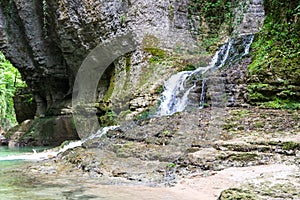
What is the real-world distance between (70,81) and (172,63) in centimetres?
694

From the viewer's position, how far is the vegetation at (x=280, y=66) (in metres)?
8.35

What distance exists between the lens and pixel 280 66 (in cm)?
869

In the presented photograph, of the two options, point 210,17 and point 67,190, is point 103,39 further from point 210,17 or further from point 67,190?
point 67,190

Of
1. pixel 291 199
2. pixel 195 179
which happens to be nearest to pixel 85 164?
pixel 195 179

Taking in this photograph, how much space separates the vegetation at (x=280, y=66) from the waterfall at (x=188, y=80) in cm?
123

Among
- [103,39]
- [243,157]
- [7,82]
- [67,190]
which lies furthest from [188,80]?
[7,82]

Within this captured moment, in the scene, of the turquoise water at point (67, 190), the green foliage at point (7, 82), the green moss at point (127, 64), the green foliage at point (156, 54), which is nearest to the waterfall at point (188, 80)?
the green foliage at point (156, 54)

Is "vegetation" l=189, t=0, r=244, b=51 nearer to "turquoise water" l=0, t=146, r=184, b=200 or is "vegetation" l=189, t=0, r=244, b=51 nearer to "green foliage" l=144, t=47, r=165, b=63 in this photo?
"green foliage" l=144, t=47, r=165, b=63

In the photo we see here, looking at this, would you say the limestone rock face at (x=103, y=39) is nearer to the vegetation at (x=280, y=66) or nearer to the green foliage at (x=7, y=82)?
the vegetation at (x=280, y=66)

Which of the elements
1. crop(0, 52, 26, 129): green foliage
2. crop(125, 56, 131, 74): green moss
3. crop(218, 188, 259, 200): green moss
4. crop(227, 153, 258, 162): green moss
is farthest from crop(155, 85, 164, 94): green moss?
crop(0, 52, 26, 129): green foliage

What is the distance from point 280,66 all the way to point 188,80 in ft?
9.78

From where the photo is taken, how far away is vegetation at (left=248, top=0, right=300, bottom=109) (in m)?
8.35

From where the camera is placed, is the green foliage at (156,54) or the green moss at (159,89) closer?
the green moss at (159,89)

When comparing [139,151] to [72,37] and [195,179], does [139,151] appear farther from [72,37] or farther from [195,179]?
[72,37]
